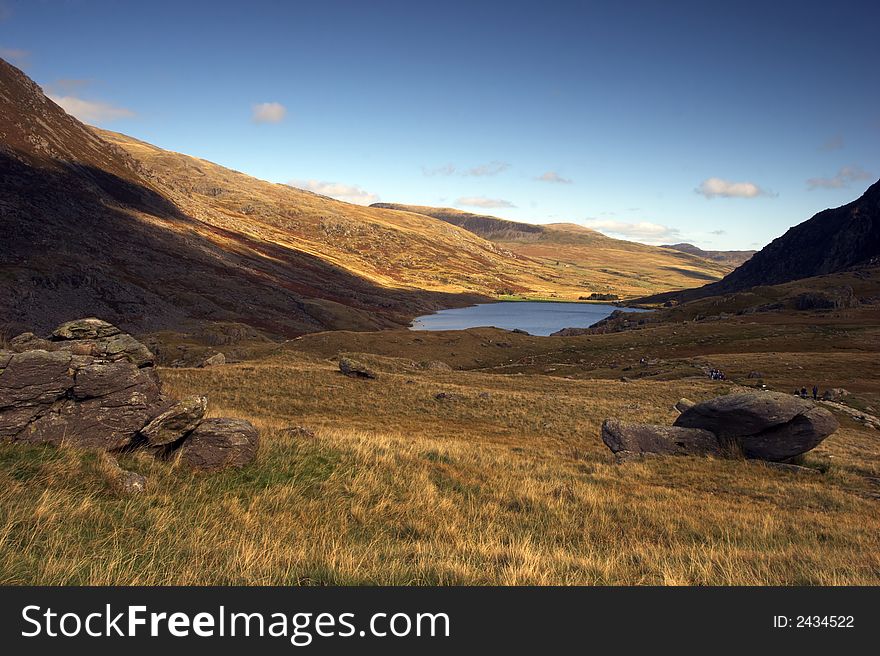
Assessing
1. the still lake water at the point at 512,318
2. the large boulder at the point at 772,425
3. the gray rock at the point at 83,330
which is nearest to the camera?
the gray rock at the point at 83,330

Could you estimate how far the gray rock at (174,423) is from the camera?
10.0m

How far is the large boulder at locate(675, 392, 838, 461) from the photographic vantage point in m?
15.5

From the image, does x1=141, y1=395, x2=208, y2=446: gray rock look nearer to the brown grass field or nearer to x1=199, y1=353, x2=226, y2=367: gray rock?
the brown grass field

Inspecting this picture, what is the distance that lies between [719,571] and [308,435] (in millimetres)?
11146

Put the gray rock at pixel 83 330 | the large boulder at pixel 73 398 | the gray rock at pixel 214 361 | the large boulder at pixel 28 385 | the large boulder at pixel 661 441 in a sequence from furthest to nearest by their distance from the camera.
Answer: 1. the gray rock at pixel 214 361
2. the large boulder at pixel 661 441
3. the gray rock at pixel 83 330
4. the large boulder at pixel 73 398
5. the large boulder at pixel 28 385

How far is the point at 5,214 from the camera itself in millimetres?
78812

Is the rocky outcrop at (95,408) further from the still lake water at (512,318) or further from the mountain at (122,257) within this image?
the still lake water at (512,318)

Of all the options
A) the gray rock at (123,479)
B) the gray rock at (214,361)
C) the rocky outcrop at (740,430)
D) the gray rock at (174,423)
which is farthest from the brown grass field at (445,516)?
the gray rock at (214,361)

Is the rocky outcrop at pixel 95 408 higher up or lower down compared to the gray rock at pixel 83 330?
lower down

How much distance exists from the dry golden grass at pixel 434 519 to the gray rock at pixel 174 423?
79cm

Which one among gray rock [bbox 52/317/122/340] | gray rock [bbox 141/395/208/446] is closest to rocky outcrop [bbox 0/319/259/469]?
gray rock [bbox 141/395/208/446]

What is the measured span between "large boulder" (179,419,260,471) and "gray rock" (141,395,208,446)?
24 cm

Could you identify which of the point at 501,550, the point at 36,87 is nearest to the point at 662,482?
the point at 501,550
